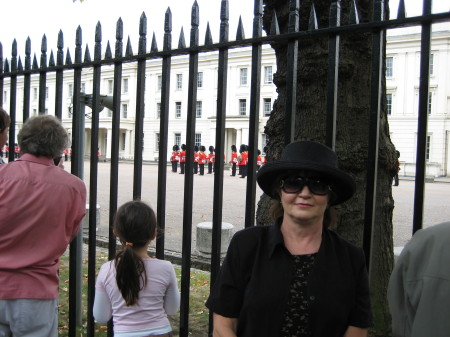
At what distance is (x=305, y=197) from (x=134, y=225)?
3.06ft

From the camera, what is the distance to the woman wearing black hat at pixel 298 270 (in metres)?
1.87

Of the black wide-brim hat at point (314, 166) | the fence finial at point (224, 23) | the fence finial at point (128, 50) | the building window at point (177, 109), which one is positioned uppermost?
the building window at point (177, 109)

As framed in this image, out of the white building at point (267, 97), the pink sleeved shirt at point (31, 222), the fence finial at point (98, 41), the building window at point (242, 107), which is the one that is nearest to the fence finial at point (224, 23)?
the fence finial at point (98, 41)

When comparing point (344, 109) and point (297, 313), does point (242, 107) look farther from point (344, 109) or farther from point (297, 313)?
point (297, 313)

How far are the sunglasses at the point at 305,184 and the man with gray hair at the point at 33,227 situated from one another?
48.9 inches

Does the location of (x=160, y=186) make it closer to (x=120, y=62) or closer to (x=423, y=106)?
(x=120, y=62)

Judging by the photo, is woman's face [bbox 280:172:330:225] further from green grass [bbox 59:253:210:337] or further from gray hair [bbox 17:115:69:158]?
green grass [bbox 59:253:210:337]

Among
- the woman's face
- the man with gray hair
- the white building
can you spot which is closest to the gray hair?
the man with gray hair

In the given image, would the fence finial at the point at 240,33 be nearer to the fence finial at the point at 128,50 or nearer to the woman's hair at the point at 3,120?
the fence finial at the point at 128,50

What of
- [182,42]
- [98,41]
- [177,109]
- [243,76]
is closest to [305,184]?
[182,42]

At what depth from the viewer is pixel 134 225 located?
2400 mm

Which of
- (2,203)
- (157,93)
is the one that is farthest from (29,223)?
(157,93)

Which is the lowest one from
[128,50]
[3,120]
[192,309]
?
[192,309]

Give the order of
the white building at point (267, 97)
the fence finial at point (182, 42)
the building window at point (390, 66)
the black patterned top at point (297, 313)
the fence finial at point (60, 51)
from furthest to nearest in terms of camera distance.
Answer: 1. the building window at point (390, 66)
2. the white building at point (267, 97)
3. the fence finial at point (60, 51)
4. the fence finial at point (182, 42)
5. the black patterned top at point (297, 313)
